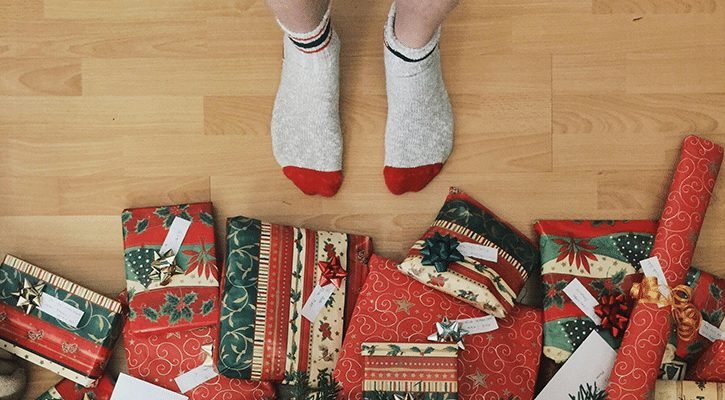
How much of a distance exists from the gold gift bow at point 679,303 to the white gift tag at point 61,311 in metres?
1.17

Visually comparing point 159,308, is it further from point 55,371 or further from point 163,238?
point 55,371

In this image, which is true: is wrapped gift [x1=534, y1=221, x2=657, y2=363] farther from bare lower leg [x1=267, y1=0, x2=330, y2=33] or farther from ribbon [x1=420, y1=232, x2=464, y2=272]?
bare lower leg [x1=267, y1=0, x2=330, y2=33]

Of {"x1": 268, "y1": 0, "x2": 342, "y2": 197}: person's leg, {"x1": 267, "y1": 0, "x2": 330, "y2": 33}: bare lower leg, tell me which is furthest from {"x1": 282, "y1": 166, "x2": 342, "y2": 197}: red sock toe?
{"x1": 267, "y1": 0, "x2": 330, "y2": 33}: bare lower leg

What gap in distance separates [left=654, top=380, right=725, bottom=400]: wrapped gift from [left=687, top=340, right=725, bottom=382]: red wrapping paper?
28 mm

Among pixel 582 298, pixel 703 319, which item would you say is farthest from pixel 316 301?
pixel 703 319

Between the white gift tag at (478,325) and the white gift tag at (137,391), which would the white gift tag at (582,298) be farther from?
the white gift tag at (137,391)

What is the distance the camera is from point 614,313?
104 centimetres

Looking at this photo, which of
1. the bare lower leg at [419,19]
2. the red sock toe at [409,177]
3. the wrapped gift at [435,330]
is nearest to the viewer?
the bare lower leg at [419,19]

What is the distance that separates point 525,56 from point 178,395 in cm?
107

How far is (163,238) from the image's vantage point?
1.09 metres

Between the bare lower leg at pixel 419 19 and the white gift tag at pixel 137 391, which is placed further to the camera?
the white gift tag at pixel 137 391

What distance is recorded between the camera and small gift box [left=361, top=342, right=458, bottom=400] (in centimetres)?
95

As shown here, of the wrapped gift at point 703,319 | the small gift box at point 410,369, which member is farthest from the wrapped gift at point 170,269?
the wrapped gift at point 703,319

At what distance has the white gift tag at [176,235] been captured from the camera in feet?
3.57
